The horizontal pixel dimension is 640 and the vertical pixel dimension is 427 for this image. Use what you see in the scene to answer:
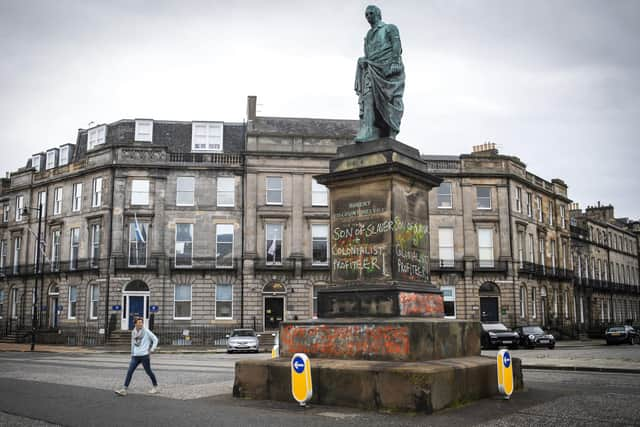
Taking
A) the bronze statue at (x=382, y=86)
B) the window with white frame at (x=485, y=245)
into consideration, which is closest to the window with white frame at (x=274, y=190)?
the window with white frame at (x=485, y=245)

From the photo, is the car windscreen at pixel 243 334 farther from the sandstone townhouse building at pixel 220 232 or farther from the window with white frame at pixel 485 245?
the window with white frame at pixel 485 245

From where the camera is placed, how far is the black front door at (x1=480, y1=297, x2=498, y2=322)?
42.6 metres

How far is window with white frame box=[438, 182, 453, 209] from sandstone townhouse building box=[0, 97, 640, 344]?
0.25 feet

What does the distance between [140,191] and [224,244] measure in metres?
6.55

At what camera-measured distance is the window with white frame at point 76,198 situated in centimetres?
4247

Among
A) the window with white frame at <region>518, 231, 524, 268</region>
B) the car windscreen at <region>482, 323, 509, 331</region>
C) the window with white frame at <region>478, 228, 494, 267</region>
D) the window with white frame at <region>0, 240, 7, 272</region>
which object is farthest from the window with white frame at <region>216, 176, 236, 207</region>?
the window with white frame at <region>518, 231, 524, 268</region>

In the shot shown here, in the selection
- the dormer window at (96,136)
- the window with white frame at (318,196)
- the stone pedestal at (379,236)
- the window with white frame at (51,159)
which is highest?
the dormer window at (96,136)

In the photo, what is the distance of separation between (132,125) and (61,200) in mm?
7516

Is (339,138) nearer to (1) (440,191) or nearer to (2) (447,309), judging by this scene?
(1) (440,191)

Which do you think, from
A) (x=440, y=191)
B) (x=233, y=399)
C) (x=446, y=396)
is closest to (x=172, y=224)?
(x=440, y=191)

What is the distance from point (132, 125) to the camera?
146 feet

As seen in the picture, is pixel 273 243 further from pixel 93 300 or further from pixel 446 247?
pixel 93 300

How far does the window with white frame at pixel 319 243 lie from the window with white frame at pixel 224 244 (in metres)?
5.46

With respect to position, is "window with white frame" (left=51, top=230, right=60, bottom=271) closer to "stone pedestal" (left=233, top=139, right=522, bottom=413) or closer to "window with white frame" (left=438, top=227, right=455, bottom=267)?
"window with white frame" (left=438, top=227, right=455, bottom=267)
